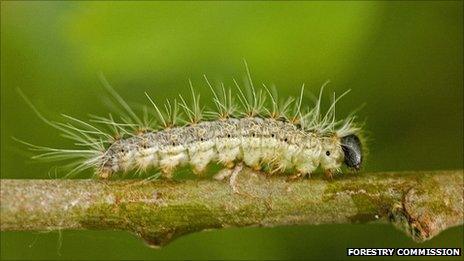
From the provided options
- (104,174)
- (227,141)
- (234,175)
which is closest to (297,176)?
(234,175)

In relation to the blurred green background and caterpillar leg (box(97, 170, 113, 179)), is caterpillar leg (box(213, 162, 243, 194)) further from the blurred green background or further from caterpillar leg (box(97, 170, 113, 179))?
the blurred green background

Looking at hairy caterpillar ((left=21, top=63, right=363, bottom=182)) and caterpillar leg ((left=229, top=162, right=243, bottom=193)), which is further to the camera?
hairy caterpillar ((left=21, top=63, right=363, bottom=182))

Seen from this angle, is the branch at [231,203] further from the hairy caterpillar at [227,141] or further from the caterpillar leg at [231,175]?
the hairy caterpillar at [227,141]

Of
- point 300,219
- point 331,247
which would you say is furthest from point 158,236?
point 331,247

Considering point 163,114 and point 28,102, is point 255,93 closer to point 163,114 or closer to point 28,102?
→ point 163,114

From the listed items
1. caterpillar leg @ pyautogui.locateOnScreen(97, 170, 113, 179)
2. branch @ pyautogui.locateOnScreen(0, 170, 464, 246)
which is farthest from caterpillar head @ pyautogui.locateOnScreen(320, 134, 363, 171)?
caterpillar leg @ pyautogui.locateOnScreen(97, 170, 113, 179)

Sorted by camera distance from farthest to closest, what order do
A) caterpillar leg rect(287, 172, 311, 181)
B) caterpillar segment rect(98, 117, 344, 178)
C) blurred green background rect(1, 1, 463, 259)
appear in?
blurred green background rect(1, 1, 463, 259), caterpillar segment rect(98, 117, 344, 178), caterpillar leg rect(287, 172, 311, 181)

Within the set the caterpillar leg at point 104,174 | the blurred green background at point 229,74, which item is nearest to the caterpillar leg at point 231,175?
the caterpillar leg at point 104,174
